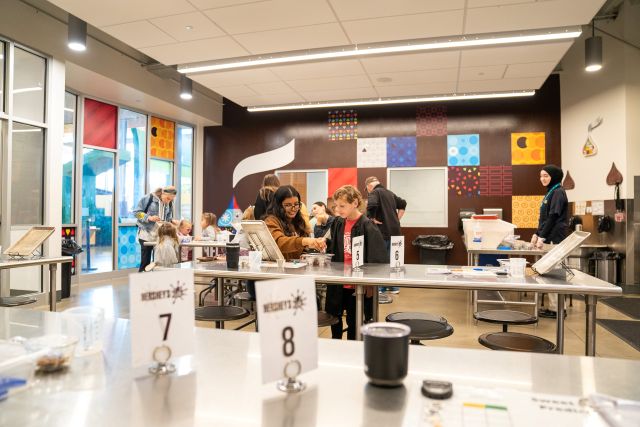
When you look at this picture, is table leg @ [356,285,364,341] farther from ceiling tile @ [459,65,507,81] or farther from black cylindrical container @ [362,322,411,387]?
ceiling tile @ [459,65,507,81]

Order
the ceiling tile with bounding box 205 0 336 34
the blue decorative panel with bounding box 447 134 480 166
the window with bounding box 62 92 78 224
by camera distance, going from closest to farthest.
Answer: the ceiling tile with bounding box 205 0 336 34 → the window with bounding box 62 92 78 224 → the blue decorative panel with bounding box 447 134 480 166

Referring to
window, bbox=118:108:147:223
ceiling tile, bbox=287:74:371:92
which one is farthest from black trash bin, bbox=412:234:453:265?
window, bbox=118:108:147:223

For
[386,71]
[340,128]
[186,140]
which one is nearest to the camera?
[386,71]

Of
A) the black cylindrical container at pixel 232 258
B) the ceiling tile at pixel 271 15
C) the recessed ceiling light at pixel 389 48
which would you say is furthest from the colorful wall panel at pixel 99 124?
the black cylindrical container at pixel 232 258

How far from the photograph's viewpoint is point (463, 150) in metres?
8.44

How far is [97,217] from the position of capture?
759 cm

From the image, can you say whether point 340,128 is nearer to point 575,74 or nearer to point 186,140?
point 186,140

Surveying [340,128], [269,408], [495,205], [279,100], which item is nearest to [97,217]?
[279,100]

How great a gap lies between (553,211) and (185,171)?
746 cm

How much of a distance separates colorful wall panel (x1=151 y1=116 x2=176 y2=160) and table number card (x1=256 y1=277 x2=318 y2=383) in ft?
28.1

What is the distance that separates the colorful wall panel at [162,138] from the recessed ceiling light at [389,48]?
9.13 feet

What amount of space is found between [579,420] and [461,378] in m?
0.24

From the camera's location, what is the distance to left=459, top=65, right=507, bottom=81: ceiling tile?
6.21m

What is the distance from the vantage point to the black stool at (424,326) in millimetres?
2102
